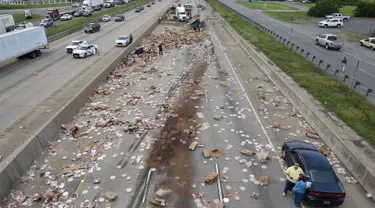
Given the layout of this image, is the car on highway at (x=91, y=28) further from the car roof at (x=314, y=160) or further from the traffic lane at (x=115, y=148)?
the car roof at (x=314, y=160)

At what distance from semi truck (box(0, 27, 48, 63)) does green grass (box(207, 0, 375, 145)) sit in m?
25.6

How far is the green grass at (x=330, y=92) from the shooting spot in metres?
14.4

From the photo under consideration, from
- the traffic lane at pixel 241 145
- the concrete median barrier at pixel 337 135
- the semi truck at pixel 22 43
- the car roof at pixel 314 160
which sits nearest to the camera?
the car roof at pixel 314 160

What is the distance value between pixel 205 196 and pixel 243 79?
1495 cm

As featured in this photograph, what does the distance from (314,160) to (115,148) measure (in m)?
8.93

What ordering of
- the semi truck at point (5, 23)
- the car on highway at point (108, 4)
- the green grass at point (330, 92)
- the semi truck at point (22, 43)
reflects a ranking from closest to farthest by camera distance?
the green grass at point (330, 92) → the semi truck at point (22, 43) → the semi truck at point (5, 23) → the car on highway at point (108, 4)

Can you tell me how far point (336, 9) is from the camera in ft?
211

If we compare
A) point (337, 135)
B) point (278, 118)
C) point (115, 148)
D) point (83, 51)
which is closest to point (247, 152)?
point (337, 135)

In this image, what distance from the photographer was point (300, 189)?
954cm

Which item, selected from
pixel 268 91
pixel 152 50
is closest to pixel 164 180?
pixel 268 91

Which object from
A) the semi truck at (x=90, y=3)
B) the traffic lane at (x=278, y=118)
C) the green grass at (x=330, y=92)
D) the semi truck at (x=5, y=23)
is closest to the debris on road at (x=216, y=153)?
the traffic lane at (x=278, y=118)

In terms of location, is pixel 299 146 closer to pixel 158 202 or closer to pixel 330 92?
pixel 158 202

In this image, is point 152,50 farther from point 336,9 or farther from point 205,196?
point 336,9

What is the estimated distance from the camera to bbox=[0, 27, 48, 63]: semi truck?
25.8 metres
